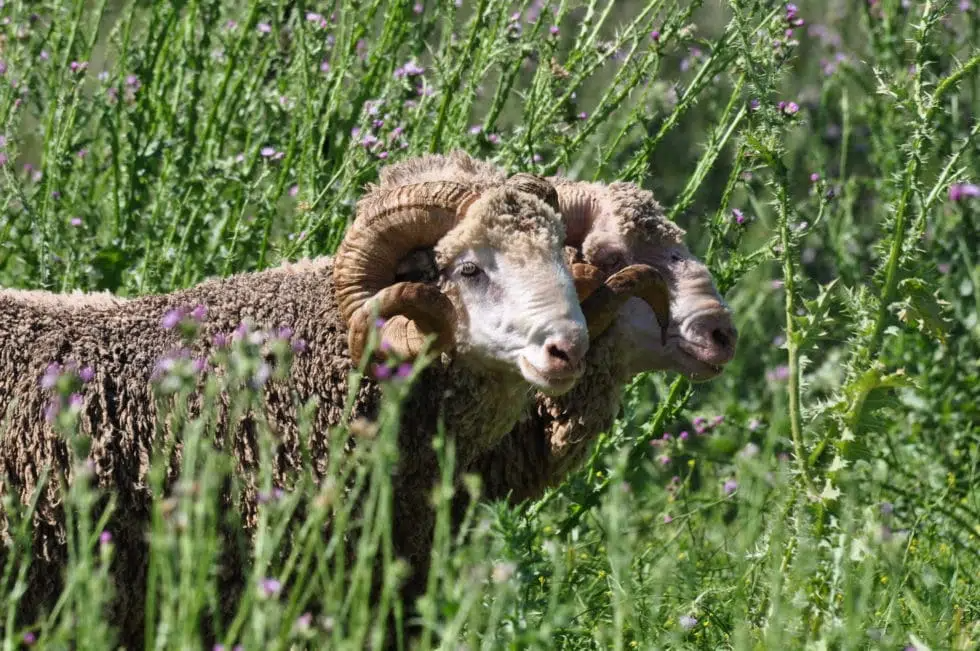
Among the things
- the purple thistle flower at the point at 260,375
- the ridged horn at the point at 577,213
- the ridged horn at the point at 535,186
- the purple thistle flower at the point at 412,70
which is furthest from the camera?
the purple thistle flower at the point at 412,70

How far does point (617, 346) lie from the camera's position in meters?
4.84

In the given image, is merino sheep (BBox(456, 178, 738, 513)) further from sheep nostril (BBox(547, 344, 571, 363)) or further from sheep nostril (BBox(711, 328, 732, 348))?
sheep nostril (BBox(547, 344, 571, 363))

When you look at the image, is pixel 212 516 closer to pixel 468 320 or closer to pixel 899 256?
pixel 468 320

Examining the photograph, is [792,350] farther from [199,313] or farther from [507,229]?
[199,313]

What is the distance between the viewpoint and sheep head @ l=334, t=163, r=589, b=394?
4.17m

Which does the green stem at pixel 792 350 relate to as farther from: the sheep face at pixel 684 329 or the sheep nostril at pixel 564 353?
the sheep nostril at pixel 564 353

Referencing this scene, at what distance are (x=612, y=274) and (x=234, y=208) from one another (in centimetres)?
170

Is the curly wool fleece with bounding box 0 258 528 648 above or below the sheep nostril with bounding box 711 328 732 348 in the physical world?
below

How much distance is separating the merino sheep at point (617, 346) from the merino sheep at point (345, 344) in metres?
0.28

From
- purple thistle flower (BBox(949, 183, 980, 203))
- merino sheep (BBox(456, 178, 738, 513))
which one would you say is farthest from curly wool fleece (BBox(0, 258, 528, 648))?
purple thistle flower (BBox(949, 183, 980, 203))

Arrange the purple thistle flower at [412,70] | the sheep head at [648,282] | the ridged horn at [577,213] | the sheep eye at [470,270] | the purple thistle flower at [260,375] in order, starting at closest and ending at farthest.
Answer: the purple thistle flower at [260,375] → the sheep eye at [470,270] → the sheep head at [648,282] → the ridged horn at [577,213] → the purple thistle flower at [412,70]

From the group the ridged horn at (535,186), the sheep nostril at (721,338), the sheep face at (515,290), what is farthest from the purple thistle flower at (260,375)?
the sheep nostril at (721,338)

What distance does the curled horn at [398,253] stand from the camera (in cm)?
432

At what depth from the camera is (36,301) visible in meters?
4.43
